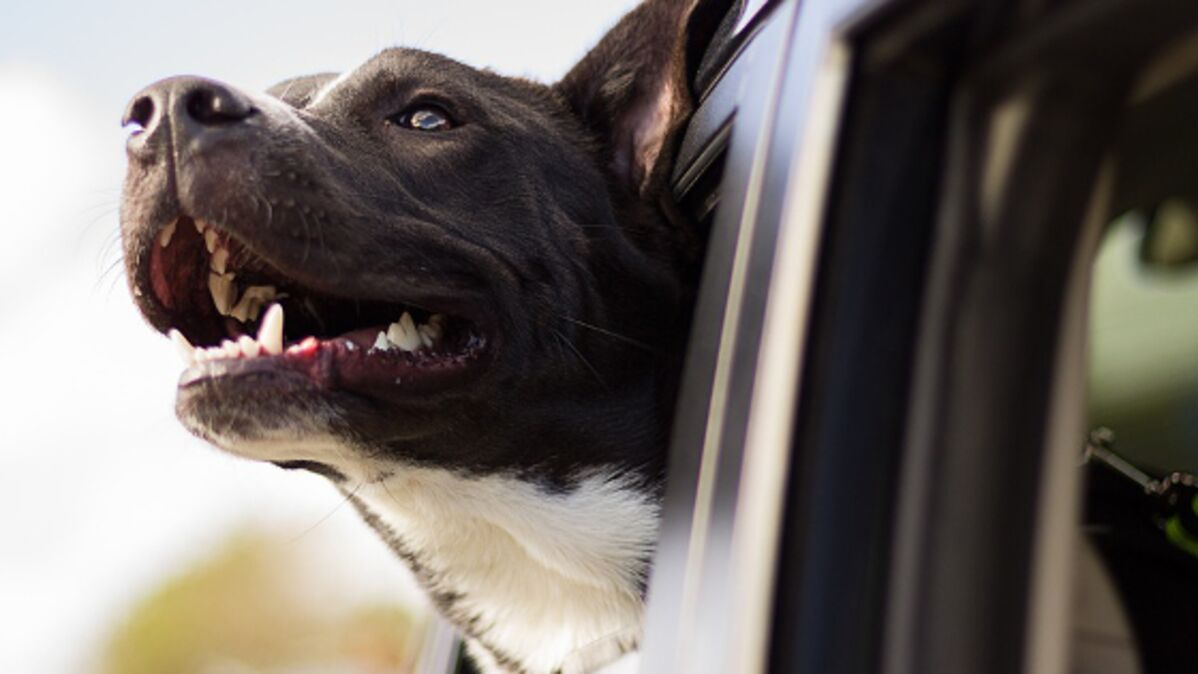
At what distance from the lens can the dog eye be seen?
102 inches

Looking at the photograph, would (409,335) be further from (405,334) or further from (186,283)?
(186,283)

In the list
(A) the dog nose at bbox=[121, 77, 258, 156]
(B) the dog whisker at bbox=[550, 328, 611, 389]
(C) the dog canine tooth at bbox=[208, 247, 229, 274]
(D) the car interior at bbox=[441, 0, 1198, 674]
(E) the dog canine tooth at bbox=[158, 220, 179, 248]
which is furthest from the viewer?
(B) the dog whisker at bbox=[550, 328, 611, 389]

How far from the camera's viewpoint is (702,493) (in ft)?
4.36

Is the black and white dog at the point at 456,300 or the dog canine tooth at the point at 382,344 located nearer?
the black and white dog at the point at 456,300

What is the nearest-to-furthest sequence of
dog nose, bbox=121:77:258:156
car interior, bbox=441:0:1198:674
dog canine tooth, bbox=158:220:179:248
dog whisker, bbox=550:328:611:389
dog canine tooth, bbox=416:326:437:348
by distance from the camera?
car interior, bbox=441:0:1198:674
dog nose, bbox=121:77:258:156
dog canine tooth, bbox=158:220:179:248
dog canine tooth, bbox=416:326:437:348
dog whisker, bbox=550:328:611:389

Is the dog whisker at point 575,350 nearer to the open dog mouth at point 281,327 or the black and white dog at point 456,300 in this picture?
the black and white dog at point 456,300

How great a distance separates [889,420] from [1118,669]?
54 centimetres

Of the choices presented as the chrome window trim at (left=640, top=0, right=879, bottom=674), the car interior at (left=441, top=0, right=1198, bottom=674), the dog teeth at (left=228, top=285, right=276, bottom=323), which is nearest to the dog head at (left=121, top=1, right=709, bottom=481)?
the dog teeth at (left=228, top=285, right=276, bottom=323)

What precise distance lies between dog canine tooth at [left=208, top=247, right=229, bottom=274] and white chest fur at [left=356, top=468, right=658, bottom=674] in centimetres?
51

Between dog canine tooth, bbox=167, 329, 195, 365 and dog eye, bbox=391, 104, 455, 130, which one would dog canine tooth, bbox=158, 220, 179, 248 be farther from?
dog eye, bbox=391, 104, 455, 130

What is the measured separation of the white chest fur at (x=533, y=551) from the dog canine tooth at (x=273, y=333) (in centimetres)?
43

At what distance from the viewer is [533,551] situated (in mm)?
2611

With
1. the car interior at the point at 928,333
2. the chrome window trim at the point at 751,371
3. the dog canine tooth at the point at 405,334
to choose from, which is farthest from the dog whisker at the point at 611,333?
the car interior at the point at 928,333

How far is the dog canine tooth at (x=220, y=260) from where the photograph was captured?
228cm
